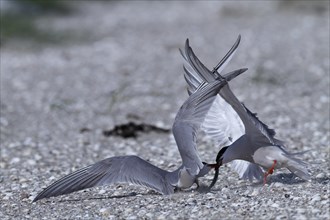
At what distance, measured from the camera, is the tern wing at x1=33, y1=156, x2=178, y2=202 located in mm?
5656

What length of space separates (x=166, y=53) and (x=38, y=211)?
7720 millimetres

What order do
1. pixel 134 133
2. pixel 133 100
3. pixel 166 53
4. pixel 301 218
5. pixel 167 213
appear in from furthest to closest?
pixel 166 53, pixel 133 100, pixel 134 133, pixel 167 213, pixel 301 218

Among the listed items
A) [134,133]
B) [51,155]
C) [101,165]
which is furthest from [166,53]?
[101,165]

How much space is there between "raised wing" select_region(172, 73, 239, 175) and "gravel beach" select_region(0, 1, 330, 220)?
25cm

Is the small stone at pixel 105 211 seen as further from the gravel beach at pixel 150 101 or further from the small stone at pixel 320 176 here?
the small stone at pixel 320 176

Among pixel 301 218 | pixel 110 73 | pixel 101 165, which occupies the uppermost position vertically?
pixel 110 73

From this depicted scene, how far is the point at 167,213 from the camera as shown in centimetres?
534

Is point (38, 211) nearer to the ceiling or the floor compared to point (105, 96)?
nearer to the floor

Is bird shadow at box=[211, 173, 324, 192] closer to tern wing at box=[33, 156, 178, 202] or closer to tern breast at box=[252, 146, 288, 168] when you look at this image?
tern breast at box=[252, 146, 288, 168]

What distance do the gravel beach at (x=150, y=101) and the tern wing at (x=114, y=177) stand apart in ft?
0.37

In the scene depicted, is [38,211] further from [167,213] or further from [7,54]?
[7,54]

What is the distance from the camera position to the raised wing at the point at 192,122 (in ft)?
18.5

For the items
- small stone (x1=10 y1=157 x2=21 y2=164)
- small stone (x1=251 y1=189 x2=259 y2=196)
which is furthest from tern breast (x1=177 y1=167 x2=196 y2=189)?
small stone (x1=10 y1=157 x2=21 y2=164)

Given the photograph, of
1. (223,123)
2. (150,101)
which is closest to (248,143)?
(223,123)
